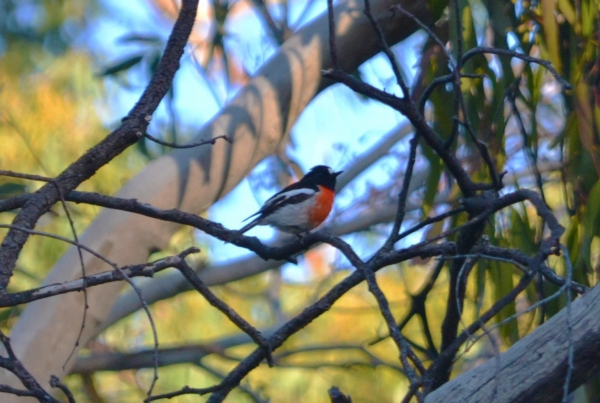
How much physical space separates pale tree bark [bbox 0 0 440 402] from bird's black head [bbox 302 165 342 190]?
65 cm

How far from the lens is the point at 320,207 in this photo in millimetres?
3184

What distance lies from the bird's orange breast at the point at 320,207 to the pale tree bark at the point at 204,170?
45 cm

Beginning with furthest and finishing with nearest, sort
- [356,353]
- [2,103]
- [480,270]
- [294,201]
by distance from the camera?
[356,353]
[2,103]
[294,201]
[480,270]

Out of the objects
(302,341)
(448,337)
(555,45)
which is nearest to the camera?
(448,337)

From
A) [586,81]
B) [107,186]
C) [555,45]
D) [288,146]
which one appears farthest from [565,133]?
[107,186]

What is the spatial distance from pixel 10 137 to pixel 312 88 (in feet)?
8.44

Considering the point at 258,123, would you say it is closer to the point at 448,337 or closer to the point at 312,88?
the point at 312,88

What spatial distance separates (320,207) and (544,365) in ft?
6.78

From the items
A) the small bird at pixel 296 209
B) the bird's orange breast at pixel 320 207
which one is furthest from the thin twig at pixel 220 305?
the bird's orange breast at pixel 320 207

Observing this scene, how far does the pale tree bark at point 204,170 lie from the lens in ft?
8.15

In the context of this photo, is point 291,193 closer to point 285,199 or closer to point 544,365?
point 285,199

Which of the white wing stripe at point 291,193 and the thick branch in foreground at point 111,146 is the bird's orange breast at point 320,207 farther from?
the thick branch in foreground at point 111,146

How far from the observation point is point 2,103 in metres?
4.37

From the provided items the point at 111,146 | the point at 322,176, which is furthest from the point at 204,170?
the point at 111,146
